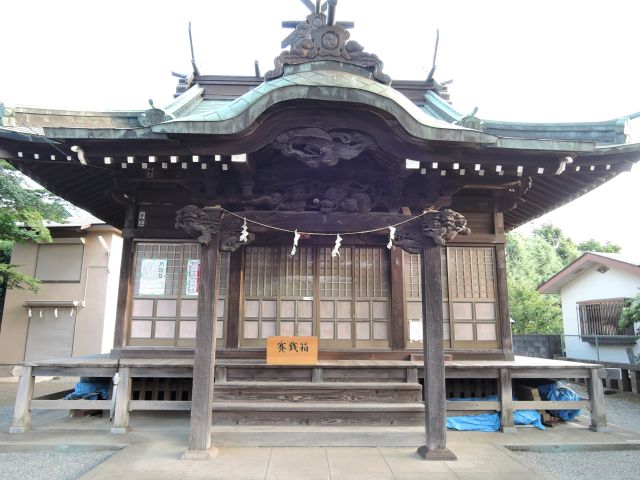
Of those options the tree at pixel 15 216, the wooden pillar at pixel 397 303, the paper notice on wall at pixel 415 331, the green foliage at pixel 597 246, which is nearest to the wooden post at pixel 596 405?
the paper notice on wall at pixel 415 331

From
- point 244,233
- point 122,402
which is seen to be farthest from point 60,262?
point 244,233

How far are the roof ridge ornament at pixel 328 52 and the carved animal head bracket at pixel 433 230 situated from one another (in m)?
1.91

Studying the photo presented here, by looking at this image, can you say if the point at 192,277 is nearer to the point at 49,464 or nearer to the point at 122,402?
the point at 122,402

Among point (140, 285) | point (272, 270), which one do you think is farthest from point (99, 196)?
point (272, 270)

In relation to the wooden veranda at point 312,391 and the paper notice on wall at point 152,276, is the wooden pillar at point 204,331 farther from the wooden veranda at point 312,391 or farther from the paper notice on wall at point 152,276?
the paper notice on wall at point 152,276

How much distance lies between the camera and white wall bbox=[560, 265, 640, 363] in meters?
14.9

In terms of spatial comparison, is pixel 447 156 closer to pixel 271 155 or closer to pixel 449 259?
pixel 271 155

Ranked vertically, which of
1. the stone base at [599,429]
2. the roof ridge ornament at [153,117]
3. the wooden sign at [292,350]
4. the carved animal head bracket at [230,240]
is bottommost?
the stone base at [599,429]

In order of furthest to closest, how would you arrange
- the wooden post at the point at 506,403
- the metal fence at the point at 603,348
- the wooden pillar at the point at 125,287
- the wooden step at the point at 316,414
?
the metal fence at the point at 603,348 → the wooden pillar at the point at 125,287 → the wooden post at the point at 506,403 → the wooden step at the point at 316,414

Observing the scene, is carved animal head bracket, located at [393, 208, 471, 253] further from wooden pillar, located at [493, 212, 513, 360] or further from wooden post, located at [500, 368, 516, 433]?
wooden post, located at [500, 368, 516, 433]

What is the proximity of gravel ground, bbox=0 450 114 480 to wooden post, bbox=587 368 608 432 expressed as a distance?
24.5ft

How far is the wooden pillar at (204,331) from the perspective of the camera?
529 cm

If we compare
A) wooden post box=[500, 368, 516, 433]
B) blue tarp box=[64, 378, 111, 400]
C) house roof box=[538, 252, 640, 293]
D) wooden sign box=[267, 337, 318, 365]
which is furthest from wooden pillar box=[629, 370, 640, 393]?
blue tarp box=[64, 378, 111, 400]

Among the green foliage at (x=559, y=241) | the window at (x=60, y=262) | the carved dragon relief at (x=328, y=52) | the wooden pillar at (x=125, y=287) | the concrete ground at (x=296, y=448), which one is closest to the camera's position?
the concrete ground at (x=296, y=448)
